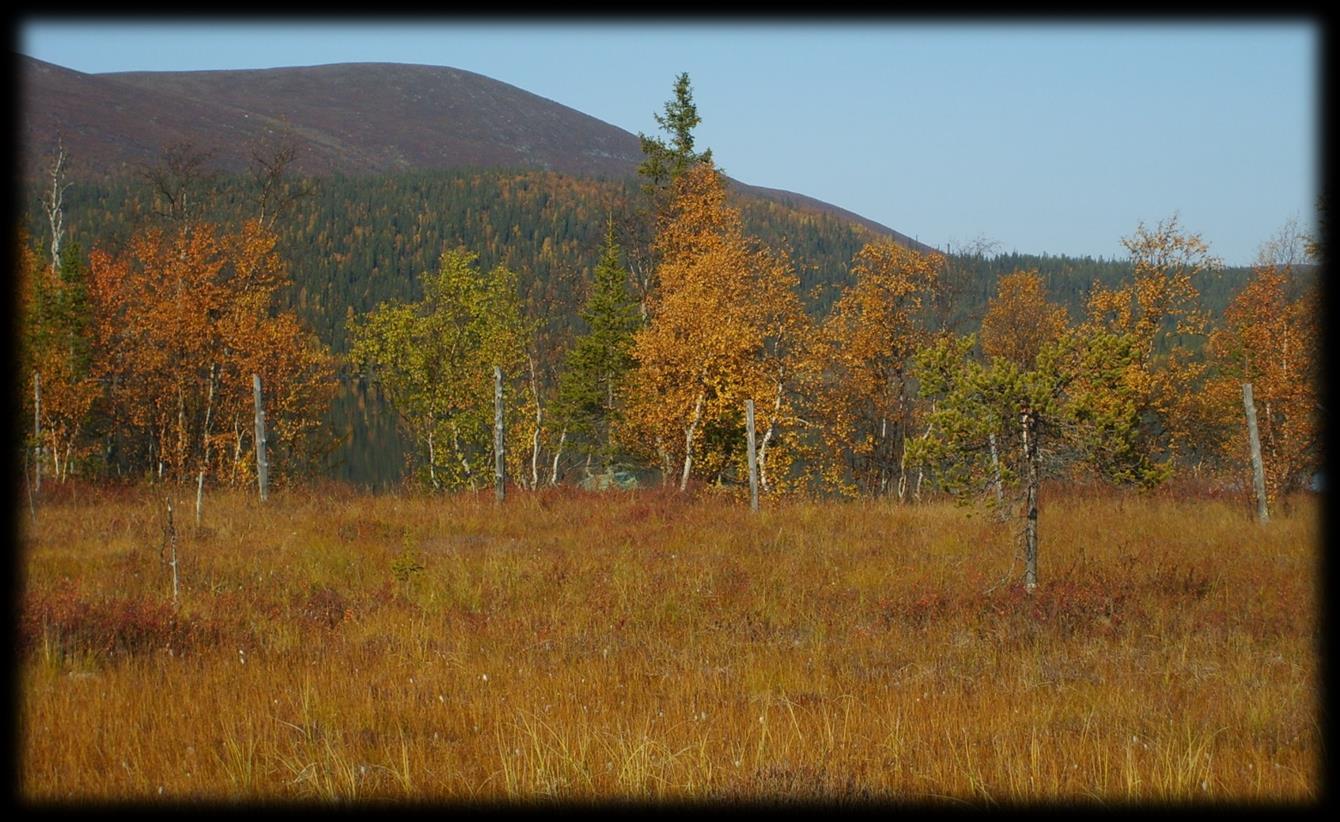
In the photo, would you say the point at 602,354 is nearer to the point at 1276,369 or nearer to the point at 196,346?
the point at 196,346

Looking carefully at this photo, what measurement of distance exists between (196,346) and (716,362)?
14.9 m

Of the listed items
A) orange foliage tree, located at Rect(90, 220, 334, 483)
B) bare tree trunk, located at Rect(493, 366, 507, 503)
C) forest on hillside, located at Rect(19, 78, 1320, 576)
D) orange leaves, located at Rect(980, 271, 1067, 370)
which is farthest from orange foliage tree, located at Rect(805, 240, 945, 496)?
orange foliage tree, located at Rect(90, 220, 334, 483)

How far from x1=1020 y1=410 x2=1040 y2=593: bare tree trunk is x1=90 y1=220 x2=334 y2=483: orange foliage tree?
73.1ft

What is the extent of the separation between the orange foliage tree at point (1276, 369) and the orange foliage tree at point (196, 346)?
1014 inches

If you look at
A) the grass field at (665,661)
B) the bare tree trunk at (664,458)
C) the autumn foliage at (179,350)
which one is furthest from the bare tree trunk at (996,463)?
the autumn foliage at (179,350)

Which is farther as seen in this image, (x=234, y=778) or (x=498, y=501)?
(x=498, y=501)

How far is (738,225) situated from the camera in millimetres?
31094

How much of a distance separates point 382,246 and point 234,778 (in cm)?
12978

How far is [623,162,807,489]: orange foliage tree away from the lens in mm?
23766

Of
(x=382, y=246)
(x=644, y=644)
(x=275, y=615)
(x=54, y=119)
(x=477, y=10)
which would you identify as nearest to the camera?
(x=477, y=10)

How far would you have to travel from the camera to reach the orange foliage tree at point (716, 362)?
2377 centimetres

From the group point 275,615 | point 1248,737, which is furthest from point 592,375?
point 1248,737

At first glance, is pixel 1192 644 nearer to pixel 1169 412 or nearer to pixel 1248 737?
pixel 1248 737

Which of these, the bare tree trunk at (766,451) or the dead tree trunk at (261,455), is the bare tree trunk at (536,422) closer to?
the bare tree trunk at (766,451)
